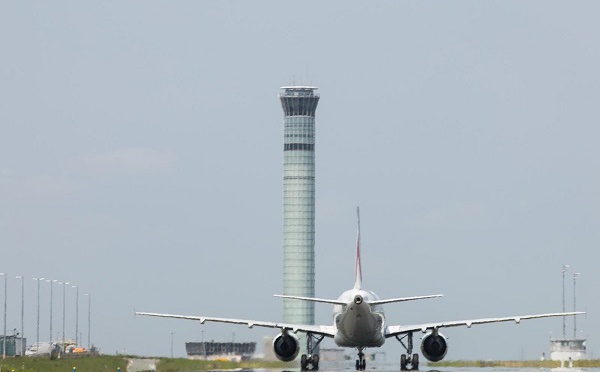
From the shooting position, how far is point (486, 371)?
97438mm

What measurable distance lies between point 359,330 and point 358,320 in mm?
1816

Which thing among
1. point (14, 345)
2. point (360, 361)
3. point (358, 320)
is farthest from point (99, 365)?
point (14, 345)

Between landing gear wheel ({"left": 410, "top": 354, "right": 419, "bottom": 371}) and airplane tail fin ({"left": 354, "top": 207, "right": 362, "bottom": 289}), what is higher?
airplane tail fin ({"left": 354, "top": 207, "right": 362, "bottom": 289})

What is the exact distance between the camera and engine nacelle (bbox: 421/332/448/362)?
93.4m

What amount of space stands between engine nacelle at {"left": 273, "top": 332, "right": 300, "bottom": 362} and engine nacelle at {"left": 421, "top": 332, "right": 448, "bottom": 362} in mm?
8629

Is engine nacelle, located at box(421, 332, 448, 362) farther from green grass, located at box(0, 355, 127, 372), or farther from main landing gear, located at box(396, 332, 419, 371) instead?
green grass, located at box(0, 355, 127, 372)

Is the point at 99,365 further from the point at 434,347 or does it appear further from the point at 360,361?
the point at 434,347

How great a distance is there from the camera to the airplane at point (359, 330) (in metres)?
87.4

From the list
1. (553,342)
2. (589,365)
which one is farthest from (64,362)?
(553,342)

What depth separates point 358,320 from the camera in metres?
87.8

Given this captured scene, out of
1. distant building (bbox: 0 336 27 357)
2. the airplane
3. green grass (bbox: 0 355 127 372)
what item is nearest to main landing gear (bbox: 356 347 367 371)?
the airplane

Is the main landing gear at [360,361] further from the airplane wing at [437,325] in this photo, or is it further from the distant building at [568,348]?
Answer: the distant building at [568,348]

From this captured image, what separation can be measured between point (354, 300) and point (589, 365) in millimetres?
46947

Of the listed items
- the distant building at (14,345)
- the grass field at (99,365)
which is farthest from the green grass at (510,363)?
the distant building at (14,345)
